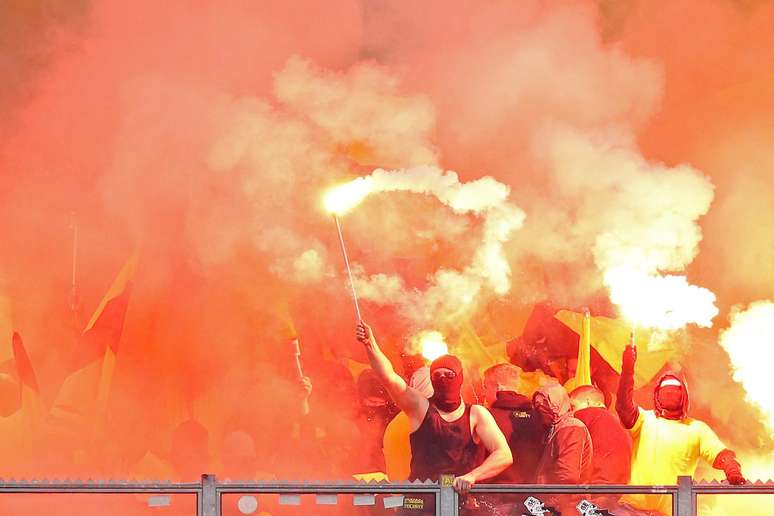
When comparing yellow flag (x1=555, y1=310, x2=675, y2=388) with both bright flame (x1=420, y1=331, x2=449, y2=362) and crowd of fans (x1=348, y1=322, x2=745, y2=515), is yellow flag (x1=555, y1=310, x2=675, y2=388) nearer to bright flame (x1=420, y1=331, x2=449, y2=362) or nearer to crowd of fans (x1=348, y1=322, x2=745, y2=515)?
crowd of fans (x1=348, y1=322, x2=745, y2=515)

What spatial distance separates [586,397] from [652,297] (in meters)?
0.72

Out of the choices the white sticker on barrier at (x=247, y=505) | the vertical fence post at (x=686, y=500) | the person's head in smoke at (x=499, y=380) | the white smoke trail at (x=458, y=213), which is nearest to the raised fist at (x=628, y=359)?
the person's head in smoke at (x=499, y=380)

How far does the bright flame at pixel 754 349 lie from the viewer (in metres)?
7.24

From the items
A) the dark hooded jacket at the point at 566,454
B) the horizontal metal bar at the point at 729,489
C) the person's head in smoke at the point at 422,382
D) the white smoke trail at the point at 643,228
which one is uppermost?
the white smoke trail at the point at 643,228

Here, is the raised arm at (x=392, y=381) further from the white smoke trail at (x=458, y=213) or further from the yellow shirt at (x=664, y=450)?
the yellow shirt at (x=664, y=450)

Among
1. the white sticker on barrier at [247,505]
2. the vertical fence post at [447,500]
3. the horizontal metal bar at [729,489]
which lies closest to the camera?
the vertical fence post at [447,500]

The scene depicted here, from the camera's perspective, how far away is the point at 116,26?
7.40 m

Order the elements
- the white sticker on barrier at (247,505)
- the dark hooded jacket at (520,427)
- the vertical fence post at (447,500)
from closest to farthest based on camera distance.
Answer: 1. the vertical fence post at (447,500)
2. the white sticker on barrier at (247,505)
3. the dark hooded jacket at (520,427)

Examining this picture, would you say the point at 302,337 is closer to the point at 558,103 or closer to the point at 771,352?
the point at 558,103

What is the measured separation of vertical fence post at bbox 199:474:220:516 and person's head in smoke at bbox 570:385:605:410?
259cm

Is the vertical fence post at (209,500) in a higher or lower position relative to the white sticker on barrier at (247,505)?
lower

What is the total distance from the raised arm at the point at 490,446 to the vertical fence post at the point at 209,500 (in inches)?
82.3

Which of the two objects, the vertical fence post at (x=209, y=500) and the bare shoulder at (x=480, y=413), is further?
the bare shoulder at (x=480, y=413)

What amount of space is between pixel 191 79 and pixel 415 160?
146 cm
